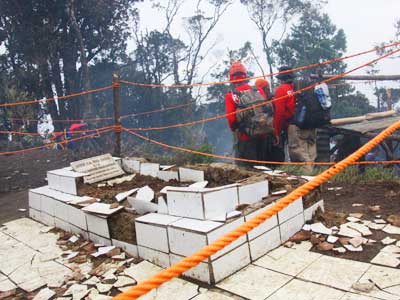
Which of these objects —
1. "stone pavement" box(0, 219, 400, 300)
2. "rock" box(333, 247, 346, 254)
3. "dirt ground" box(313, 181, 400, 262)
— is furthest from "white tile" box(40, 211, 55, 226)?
"rock" box(333, 247, 346, 254)

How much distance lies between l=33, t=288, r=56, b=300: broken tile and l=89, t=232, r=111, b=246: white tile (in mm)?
784

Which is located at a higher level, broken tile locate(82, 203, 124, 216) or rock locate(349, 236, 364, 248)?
broken tile locate(82, 203, 124, 216)

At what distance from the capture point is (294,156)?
24.1 ft

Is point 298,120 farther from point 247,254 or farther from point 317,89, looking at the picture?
point 247,254

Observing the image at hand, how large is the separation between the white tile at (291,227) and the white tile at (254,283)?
0.55m

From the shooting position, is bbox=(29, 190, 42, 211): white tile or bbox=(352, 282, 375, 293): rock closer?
bbox=(352, 282, 375, 293): rock

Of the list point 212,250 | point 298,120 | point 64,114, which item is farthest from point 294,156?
point 64,114

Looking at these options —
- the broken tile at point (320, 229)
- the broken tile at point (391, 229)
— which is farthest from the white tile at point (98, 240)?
the broken tile at point (391, 229)

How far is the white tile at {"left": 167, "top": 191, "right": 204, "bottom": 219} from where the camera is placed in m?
2.94

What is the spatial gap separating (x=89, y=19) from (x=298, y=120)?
18.4 metres

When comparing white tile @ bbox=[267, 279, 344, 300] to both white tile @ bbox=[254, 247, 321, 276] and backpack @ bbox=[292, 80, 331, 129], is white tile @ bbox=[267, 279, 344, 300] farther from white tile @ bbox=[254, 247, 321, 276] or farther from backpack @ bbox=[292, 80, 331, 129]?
backpack @ bbox=[292, 80, 331, 129]

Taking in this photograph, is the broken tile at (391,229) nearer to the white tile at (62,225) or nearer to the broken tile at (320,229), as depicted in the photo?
the broken tile at (320,229)

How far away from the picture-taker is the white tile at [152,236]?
9.63ft

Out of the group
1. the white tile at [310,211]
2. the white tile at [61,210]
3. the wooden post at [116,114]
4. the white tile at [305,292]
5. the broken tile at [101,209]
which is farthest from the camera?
the wooden post at [116,114]
